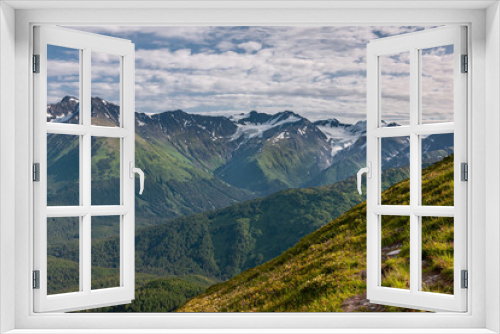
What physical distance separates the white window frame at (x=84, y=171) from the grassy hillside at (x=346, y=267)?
1.72m

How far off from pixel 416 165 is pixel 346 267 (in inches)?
270

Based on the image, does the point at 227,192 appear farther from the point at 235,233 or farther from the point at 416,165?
the point at 416,165

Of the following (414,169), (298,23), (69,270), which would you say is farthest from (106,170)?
(414,169)

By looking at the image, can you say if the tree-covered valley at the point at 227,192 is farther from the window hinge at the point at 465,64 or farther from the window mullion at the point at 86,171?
the window mullion at the point at 86,171

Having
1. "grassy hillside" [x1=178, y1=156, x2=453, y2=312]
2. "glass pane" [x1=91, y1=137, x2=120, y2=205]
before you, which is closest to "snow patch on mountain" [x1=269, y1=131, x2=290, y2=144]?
"grassy hillside" [x1=178, y1=156, x2=453, y2=312]

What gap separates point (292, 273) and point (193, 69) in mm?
19749

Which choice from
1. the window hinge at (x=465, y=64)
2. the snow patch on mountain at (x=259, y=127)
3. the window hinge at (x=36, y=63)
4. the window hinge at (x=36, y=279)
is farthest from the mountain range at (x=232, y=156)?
the window hinge at (x=36, y=279)

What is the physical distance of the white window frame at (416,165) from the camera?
2449 mm

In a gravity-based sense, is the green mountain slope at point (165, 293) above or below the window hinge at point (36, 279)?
below

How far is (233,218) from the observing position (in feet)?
114

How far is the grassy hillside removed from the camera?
13.9ft

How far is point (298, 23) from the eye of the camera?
8.13 feet

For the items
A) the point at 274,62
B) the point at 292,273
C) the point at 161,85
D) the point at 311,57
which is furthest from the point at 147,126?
the point at 292,273

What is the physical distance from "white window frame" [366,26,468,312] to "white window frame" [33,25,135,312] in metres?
1.43
